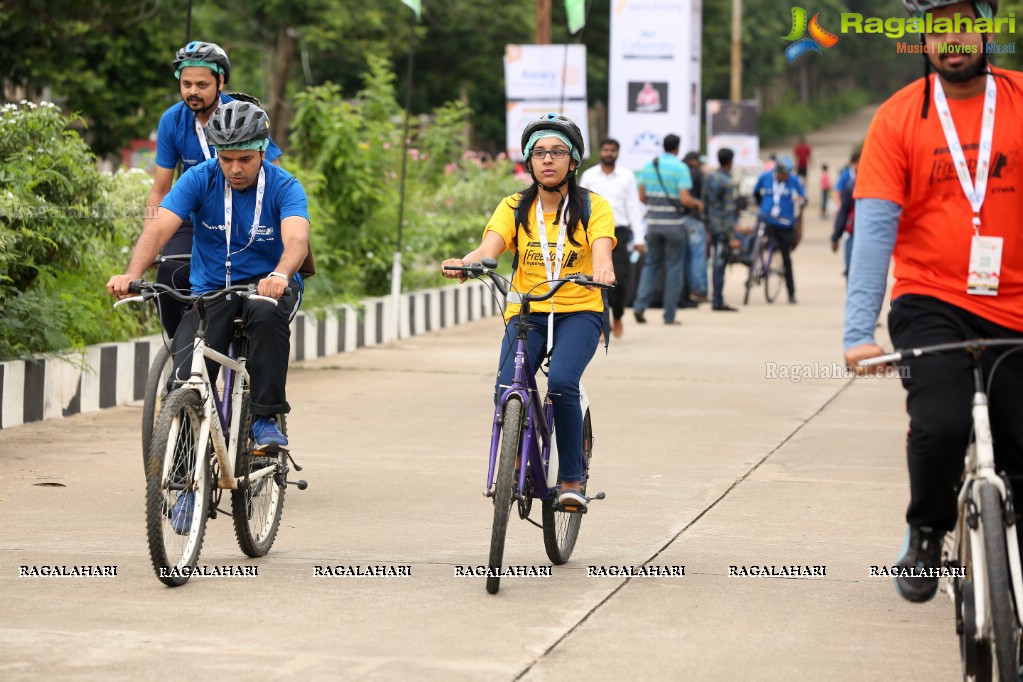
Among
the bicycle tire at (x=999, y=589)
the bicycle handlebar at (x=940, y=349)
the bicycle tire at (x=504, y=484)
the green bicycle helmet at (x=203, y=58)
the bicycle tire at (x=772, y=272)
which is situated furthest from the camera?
the bicycle tire at (x=772, y=272)

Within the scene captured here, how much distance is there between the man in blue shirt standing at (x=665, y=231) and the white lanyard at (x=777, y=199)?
277 cm

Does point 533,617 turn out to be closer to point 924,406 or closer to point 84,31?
point 924,406

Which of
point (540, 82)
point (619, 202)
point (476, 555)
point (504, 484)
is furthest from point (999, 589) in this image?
point (540, 82)

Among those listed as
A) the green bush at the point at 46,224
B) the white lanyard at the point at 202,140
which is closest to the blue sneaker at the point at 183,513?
the white lanyard at the point at 202,140

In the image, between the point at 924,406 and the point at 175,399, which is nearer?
the point at 924,406

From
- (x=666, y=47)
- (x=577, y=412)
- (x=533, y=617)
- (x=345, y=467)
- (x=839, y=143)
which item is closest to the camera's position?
(x=533, y=617)

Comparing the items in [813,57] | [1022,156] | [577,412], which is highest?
[813,57]

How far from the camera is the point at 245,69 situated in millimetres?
46469

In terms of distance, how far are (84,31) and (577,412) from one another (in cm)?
1986

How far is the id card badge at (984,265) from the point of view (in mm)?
4523

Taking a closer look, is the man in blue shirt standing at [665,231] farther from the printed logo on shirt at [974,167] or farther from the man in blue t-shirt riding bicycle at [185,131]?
the printed logo on shirt at [974,167]

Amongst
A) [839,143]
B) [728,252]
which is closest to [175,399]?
[728,252]

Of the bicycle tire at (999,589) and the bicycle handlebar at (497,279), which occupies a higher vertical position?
the bicycle handlebar at (497,279)

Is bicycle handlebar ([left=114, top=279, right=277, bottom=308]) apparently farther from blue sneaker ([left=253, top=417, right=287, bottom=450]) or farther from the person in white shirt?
the person in white shirt
